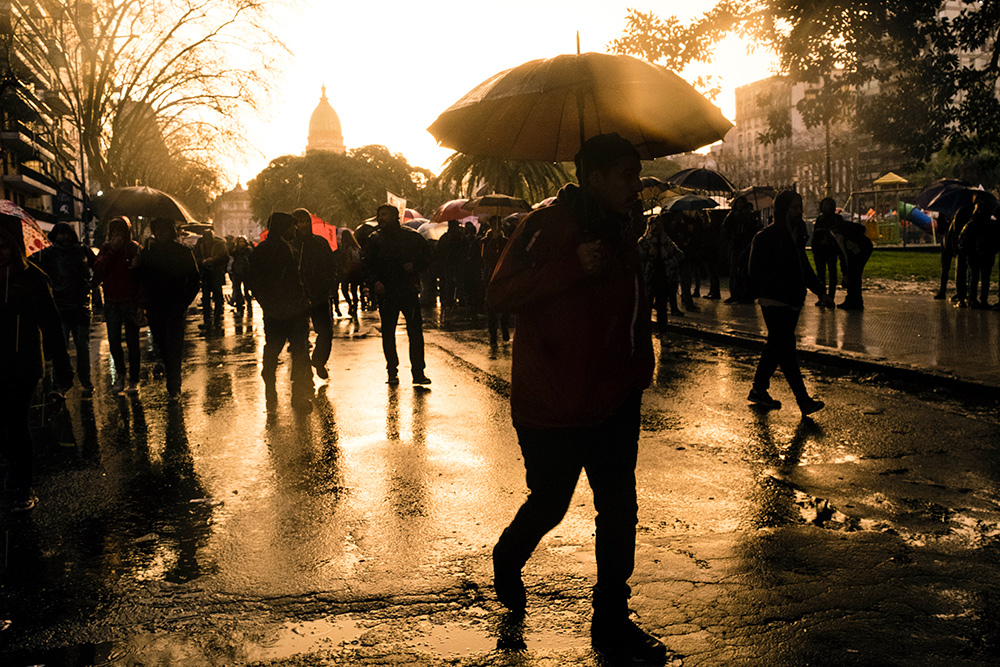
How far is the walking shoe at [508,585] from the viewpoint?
11.7ft

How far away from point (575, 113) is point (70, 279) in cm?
719

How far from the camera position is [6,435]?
5305 mm

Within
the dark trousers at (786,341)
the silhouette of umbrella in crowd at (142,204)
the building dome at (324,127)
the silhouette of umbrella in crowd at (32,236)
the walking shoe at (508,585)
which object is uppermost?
the building dome at (324,127)

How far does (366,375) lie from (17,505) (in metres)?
5.29

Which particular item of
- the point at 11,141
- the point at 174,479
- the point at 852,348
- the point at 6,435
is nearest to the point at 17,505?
the point at 6,435

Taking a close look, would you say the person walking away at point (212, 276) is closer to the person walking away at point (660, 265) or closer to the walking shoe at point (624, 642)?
the person walking away at point (660, 265)

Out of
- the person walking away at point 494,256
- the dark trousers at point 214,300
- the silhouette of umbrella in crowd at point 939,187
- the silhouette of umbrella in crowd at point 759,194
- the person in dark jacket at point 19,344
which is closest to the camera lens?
the person in dark jacket at point 19,344

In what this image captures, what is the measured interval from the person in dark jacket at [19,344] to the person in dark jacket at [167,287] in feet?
11.1

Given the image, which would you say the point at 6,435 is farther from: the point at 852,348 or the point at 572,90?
the point at 852,348

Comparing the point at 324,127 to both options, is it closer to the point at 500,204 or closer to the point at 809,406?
the point at 500,204

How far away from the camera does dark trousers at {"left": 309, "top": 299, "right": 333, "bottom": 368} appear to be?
9445 mm

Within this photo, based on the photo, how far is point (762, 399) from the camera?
7828mm

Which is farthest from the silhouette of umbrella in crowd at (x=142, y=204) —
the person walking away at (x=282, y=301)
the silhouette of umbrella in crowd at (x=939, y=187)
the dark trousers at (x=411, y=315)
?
the silhouette of umbrella in crowd at (x=939, y=187)

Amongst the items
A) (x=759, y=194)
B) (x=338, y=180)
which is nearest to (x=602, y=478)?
(x=759, y=194)
